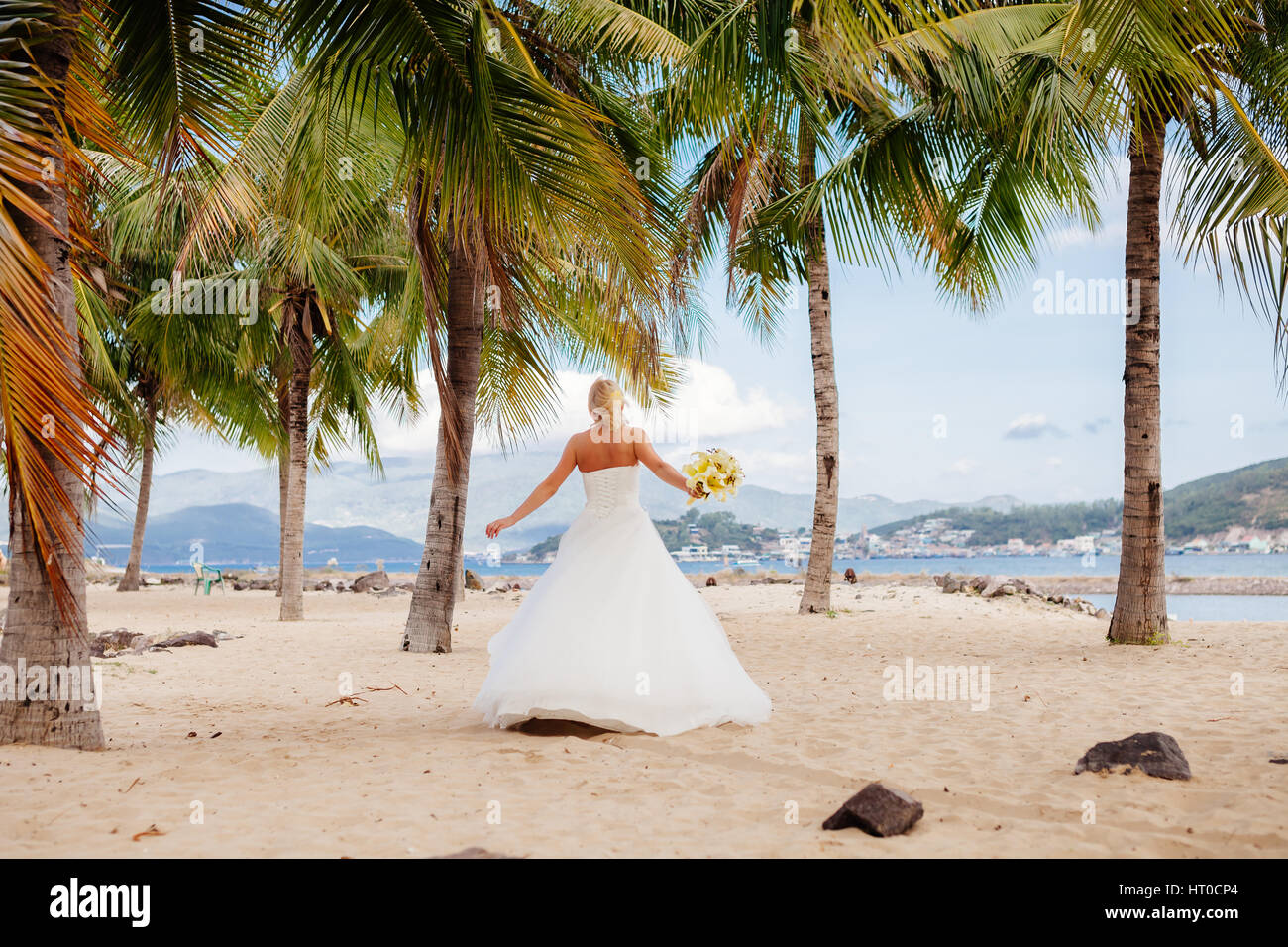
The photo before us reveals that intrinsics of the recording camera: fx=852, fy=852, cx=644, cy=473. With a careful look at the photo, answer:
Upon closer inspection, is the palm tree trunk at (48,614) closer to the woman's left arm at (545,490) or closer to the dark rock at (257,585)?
the woman's left arm at (545,490)

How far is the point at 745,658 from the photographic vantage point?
29.6 ft

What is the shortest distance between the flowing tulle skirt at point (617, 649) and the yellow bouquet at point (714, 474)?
415 mm

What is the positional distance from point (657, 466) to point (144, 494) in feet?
68.0

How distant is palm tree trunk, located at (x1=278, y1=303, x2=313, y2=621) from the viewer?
1412cm

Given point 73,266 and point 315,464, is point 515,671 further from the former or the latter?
point 315,464

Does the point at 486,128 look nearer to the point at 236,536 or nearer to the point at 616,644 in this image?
the point at 616,644

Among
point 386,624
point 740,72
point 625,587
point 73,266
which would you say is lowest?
point 386,624

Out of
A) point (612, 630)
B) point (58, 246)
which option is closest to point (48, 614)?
point (58, 246)

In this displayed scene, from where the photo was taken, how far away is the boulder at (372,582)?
22953 millimetres

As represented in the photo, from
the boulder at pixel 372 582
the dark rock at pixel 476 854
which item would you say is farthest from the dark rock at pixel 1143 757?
the boulder at pixel 372 582

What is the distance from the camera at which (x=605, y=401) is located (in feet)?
18.7

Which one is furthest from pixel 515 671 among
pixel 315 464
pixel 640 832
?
pixel 315 464

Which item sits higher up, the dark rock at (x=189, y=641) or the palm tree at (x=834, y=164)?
the palm tree at (x=834, y=164)
